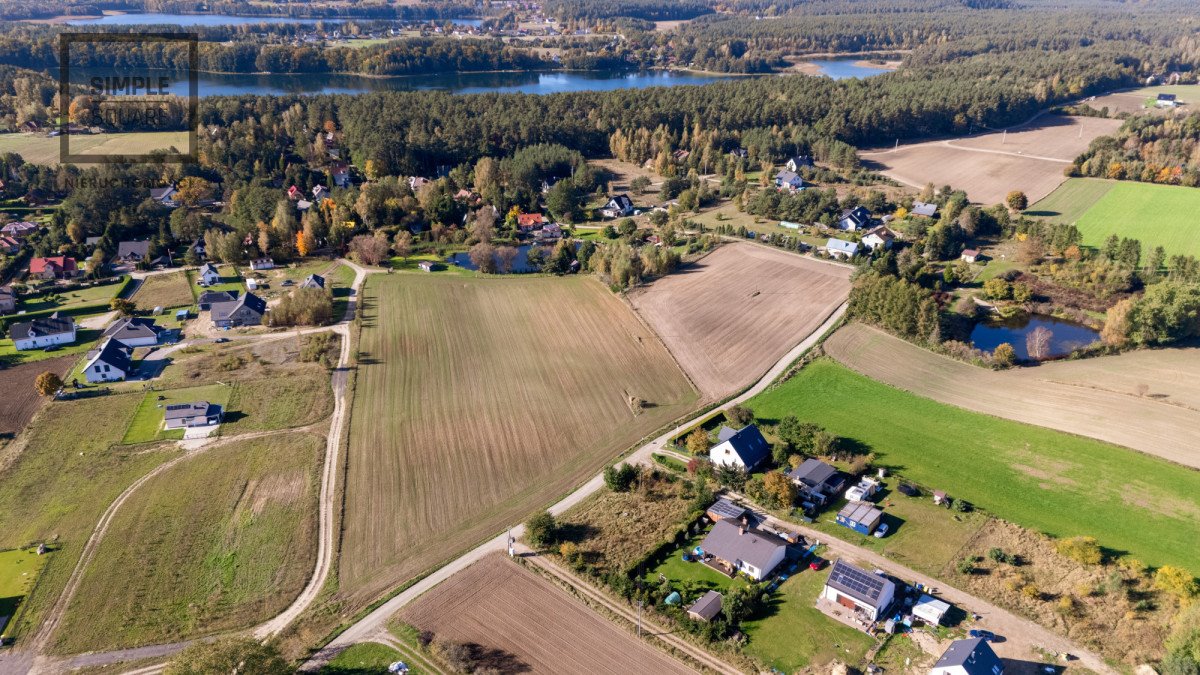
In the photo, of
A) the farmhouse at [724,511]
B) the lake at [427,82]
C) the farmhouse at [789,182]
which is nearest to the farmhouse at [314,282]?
the farmhouse at [724,511]

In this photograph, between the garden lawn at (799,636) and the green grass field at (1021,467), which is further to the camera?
the green grass field at (1021,467)

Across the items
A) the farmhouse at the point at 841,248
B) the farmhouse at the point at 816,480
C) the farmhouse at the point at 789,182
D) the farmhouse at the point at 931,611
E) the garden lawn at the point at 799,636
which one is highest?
the farmhouse at the point at 789,182

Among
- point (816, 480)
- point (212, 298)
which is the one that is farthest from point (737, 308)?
point (212, 298)

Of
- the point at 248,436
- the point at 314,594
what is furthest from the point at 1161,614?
the point at 248,436

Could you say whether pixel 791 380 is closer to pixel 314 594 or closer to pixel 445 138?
pixel 314 594

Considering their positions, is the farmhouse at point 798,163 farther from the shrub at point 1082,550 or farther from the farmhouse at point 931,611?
the farmhouse at point 931,611

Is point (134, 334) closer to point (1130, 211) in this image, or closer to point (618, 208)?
point (618, 208)

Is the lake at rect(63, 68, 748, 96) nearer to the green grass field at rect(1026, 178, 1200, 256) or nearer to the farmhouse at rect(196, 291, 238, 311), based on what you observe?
the green grass field at rect(1026, 178, 1200, 256)
